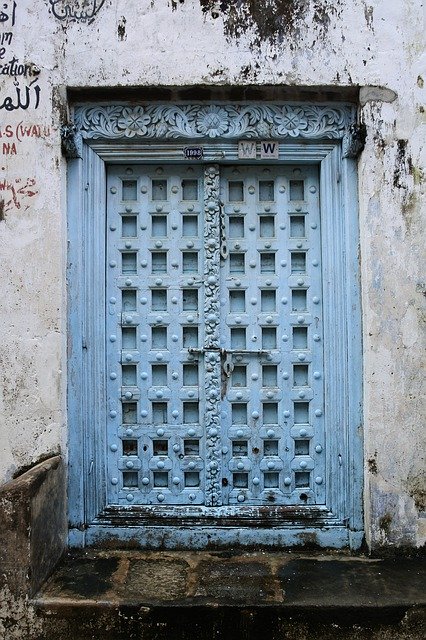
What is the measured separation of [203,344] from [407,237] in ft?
Result: 4.94

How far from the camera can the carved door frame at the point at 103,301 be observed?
14.4 ft

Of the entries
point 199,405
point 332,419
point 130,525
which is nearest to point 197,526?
point 130,525

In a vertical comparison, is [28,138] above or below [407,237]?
above

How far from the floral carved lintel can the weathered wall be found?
0.20 m

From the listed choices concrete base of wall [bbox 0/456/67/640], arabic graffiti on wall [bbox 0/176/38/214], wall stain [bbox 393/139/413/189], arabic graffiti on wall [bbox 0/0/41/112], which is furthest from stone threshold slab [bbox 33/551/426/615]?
arabic graffiti on wall [bbox 0/0/41/112]

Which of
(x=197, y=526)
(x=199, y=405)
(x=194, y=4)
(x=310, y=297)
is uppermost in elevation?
(x=194, y=4)

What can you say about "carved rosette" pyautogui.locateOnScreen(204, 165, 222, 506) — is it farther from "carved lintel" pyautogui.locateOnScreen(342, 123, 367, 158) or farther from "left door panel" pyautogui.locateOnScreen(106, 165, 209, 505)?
"carved lintel" pyautogui.locateOnScreen(342, 123, 367, 158)

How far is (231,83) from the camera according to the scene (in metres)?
4.28

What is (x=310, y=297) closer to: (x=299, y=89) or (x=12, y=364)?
(x=299, y=89)

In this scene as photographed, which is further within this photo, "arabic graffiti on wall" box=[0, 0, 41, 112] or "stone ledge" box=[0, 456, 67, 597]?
"arabic graffiti on wall" box=[0, 0, 41, 112]

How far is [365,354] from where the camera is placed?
14.1 feet

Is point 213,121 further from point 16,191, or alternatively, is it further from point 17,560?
point 17,560

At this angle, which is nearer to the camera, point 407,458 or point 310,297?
point 407,458

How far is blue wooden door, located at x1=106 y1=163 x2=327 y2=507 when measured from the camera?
4.52 meters
